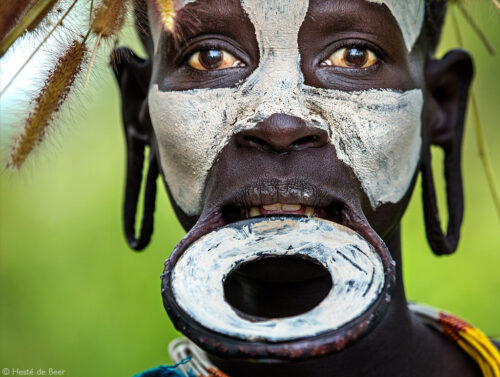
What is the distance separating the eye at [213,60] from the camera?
2135 millimetres

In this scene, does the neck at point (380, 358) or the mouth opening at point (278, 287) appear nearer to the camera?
the mouth opening at point (278, 287)

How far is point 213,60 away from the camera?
215cm

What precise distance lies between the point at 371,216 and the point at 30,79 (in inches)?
36.5

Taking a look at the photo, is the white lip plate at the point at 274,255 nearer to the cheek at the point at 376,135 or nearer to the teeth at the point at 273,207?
the teeth at the point at 273,207

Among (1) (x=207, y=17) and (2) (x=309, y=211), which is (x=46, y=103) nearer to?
(1) (x=207, y=17)

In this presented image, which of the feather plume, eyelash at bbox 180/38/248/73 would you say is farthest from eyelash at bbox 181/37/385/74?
the feather plume

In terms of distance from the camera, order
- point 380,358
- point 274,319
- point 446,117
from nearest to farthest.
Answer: point 274,319, point 380,358, point 446,117

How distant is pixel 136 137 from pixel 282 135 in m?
0.83

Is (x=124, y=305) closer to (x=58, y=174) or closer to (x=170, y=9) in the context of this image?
(x=58, y=174)

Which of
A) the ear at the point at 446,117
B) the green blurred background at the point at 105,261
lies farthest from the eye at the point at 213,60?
the green blurred background at the point at 105,261

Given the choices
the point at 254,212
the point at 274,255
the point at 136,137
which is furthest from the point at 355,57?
the point at 136,137

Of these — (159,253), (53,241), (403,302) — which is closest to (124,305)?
(159,253)

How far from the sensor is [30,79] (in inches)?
69.6

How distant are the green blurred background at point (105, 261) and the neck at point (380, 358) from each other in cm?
280
